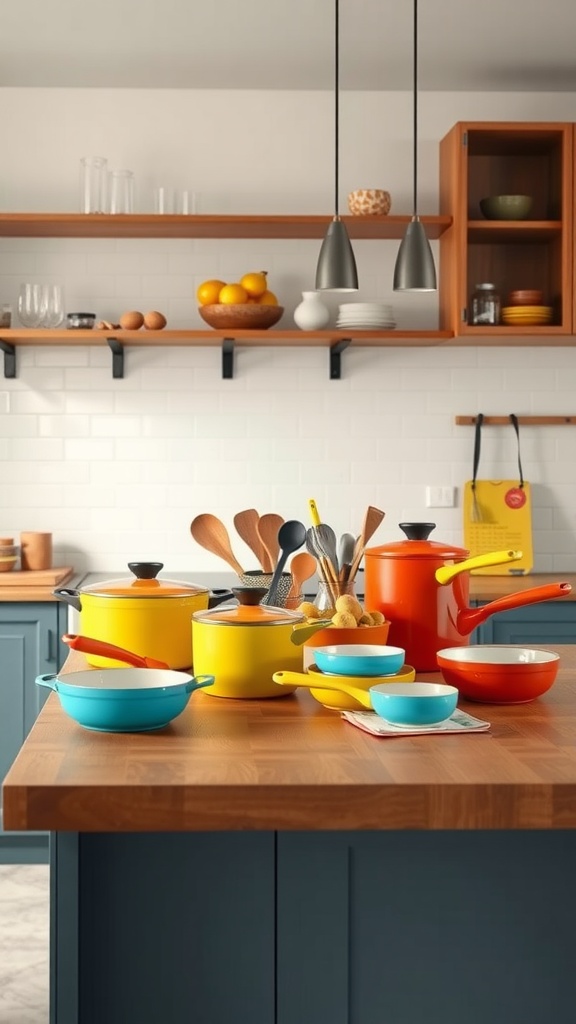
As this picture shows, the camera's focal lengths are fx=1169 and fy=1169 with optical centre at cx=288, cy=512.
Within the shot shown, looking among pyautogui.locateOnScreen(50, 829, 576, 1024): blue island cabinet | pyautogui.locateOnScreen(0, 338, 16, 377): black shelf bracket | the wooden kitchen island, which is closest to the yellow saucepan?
the wooden kitchen island

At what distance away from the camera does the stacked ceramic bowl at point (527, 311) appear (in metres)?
4.41

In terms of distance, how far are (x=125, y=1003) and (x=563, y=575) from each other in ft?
11.0

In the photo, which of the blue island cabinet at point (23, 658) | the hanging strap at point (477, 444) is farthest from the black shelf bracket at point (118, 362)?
the hanging strap at point (477, 444)

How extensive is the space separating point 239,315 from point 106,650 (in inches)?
103

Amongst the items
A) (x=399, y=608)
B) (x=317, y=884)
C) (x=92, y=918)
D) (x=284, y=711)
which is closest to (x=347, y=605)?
(x=399, y=608)

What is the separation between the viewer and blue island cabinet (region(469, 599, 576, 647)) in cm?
417

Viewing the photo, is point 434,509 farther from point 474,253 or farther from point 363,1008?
point 363,1008

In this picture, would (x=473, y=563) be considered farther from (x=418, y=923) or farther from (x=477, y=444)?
(x=477, y=444)

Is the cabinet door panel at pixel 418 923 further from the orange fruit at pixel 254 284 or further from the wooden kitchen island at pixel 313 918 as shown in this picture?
the orange fruit at pixel 254 284

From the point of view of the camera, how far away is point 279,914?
1.72m

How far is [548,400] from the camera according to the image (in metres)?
4.82

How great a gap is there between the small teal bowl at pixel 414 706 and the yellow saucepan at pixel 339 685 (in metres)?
0.05

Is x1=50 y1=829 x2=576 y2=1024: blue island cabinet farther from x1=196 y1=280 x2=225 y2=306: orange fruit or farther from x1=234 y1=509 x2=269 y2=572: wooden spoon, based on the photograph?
x1=196 y1=280 x2=225 y2=306: orange fruit

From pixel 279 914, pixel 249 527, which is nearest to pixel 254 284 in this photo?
pixel 249 527
